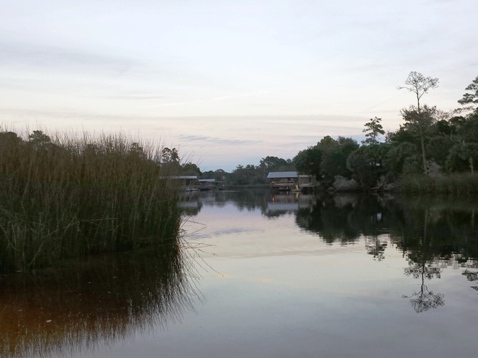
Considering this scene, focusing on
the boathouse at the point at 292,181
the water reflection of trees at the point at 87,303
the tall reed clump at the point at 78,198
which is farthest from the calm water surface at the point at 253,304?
the boathouse at the point at 292,181

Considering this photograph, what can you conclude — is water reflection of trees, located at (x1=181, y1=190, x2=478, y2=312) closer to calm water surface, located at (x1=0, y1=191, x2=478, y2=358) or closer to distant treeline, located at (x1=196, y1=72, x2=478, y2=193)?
calm water surface, located at (x1=0, y1=191, x2=478, y2=358)

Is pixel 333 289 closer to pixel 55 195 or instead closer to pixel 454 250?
pixel 454 250

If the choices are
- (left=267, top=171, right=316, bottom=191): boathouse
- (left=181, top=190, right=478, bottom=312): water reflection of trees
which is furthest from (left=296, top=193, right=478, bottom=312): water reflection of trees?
(left=267, top=171, right=316, bottom=191): boathouse

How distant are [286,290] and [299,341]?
2.58m

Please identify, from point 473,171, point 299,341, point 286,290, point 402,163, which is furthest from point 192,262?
point 402,163

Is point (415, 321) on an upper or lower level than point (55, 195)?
lower

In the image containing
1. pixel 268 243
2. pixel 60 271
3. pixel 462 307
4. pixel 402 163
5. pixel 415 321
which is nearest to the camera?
pixel 415 321

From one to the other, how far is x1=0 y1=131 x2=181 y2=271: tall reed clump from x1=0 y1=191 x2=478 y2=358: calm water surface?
23.0 inches

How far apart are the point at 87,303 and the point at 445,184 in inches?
1570

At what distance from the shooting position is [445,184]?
42594mm

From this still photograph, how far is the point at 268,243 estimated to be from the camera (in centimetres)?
1431

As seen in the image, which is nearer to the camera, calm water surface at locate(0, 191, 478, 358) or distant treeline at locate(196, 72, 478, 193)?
calm water surface at locate(0, 191, 478, 358)

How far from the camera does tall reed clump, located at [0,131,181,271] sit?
9.88 meters

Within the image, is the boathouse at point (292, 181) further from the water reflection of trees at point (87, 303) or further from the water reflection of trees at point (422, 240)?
the water reflection of trees at point (87, 303)
